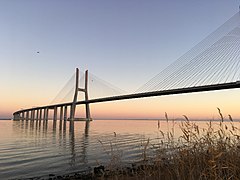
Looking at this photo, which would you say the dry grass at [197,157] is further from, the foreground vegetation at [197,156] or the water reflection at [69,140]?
the water reflection at [69,140]

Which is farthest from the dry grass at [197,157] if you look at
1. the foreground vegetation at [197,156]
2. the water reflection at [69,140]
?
the water reflection at [69,140]

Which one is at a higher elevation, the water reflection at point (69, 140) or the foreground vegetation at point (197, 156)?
the foreground vegetation at point (197, 156)

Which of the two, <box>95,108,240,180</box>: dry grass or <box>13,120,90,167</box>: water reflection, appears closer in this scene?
<box>95,108,240,180</box>: dry grass

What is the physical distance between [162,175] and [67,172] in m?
5.75

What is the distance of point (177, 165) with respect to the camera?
467cm

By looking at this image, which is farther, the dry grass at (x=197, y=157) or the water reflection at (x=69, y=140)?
the water reflection at (x=69, y=140)

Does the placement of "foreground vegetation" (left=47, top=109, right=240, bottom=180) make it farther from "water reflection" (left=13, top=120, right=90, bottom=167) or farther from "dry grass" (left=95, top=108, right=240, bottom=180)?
"water reflection" (left=13, top=120, right=90, bottom=167)

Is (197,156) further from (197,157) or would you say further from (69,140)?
(69,140)

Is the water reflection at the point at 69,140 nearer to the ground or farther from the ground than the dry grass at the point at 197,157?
nearer to the ground

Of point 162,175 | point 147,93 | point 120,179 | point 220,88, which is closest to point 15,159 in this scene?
point 120,179

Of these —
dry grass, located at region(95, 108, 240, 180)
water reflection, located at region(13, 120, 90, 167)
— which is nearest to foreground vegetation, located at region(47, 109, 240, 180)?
dry grass, located at region(95, 108, 240, 180)

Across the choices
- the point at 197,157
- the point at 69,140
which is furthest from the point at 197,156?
the point at 69,140

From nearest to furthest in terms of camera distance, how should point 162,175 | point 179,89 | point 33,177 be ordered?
point 162,175 → point 33,177 → point 179,89

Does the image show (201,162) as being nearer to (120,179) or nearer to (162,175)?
(162,175)
